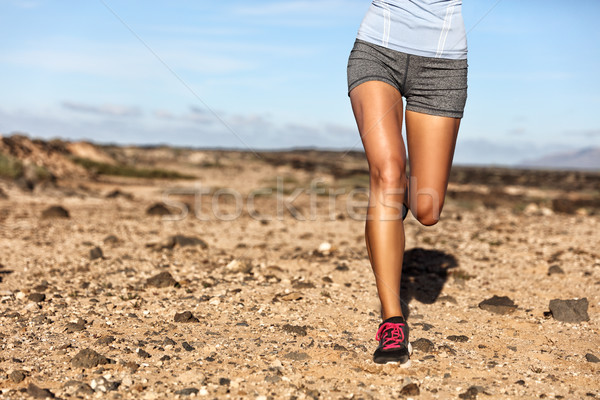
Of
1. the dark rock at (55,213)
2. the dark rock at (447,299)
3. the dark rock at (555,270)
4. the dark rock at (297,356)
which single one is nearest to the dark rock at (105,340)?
the dark rock at (297,356)

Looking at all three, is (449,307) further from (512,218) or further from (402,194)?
(512,218)

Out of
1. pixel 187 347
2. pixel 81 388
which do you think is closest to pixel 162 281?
pixel 187 347

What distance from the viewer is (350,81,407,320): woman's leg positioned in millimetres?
2801

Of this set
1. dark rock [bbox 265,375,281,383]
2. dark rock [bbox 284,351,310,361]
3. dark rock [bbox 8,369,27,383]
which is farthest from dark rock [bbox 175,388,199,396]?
dark rock [bbox 8,369,27,383]

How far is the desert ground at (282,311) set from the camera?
2574 millimetres

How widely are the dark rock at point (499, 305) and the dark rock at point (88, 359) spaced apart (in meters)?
2.62

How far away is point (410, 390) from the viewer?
2457 mm

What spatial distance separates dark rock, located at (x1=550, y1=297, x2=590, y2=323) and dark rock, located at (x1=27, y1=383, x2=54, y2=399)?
313 centimetres

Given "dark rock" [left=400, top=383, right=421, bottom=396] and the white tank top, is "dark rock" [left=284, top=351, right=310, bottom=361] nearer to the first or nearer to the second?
"dark rock" [left=400, top=383, right=421, bottom=396]

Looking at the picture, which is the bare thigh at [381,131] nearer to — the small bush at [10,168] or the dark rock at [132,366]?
the dark rock at [132,366]

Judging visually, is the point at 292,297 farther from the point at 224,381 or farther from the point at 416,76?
the point at 416,76

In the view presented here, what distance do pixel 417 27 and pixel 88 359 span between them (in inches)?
95.7

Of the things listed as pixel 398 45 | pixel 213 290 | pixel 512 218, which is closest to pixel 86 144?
pixel 512 218

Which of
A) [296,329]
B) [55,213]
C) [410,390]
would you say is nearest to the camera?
[410,390]
